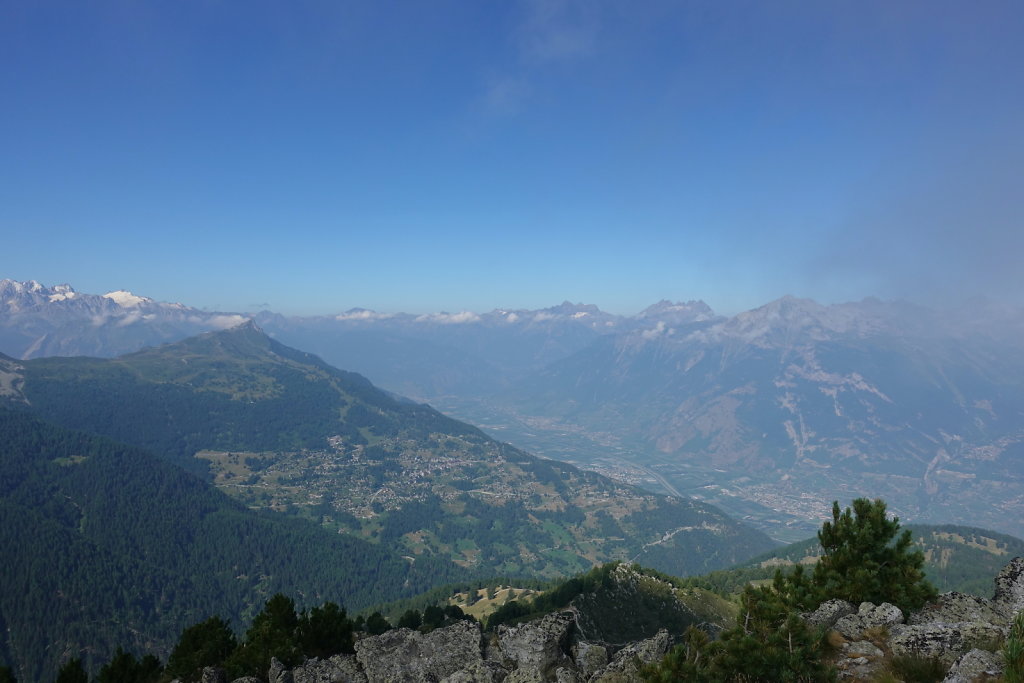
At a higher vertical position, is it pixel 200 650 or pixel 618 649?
pixel 618 649

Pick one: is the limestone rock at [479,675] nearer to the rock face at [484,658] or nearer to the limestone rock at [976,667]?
the rock face at [484,658]

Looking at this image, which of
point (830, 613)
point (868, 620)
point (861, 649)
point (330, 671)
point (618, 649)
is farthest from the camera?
point (330, 671)

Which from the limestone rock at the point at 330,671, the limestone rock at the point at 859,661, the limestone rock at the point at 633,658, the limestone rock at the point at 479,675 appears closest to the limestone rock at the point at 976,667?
the limestone rock at the point at 859,661

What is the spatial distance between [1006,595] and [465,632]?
1219 inches

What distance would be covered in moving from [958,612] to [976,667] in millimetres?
11880

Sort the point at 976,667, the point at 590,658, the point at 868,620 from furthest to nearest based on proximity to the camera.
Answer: the point at 590,658
the point at 868,620
the point at 976,667

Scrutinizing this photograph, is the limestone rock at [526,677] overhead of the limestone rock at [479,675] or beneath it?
overhead

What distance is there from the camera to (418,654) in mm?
33906

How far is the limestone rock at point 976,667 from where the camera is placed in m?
14.5

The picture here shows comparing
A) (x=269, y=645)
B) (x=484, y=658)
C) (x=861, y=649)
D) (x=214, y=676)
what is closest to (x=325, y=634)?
(x=269, y=645)

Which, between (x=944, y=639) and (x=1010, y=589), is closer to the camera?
(x=944, y=639)

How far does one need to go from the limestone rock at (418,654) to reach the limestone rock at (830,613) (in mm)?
19446

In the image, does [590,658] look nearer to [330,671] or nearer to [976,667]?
[330,671]

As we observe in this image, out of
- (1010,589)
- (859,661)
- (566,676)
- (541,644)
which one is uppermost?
(1010,589)
